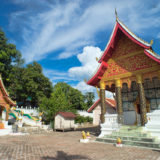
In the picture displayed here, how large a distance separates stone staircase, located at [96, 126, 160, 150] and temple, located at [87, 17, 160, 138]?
1.13m

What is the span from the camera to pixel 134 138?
28.8 feet

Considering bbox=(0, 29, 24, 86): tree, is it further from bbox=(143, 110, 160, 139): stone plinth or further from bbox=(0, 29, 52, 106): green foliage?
bbox=(143, 110, 160, 139): stone plinth

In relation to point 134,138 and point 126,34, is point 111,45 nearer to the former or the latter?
point 126,34

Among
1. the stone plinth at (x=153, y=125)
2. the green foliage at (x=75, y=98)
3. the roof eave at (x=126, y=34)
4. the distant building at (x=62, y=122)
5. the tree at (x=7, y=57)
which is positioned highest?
the tree at (x=7, y=57)

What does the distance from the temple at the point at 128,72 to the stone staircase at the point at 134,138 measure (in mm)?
1134

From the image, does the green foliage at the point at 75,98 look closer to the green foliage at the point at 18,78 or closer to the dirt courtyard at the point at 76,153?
the green foliage at the point at 18,78

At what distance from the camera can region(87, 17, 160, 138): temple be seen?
10459 mm

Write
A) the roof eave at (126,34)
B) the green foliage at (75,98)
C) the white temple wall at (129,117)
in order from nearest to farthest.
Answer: the roof eave at (126,34), the white temple wall at (129,117), the green foliage at (75,98)

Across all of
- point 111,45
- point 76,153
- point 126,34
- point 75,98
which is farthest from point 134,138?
point 75,98

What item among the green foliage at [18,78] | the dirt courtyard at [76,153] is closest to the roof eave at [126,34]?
the dirt courtyard at [76,153]

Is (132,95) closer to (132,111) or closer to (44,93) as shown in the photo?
(132,111)

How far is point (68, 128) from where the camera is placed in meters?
19.6

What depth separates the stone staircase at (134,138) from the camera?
792 centimetres

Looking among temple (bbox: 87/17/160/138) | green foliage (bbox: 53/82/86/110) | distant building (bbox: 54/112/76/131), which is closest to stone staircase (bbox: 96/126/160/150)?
temple (bbox: 87/17/160/138)
